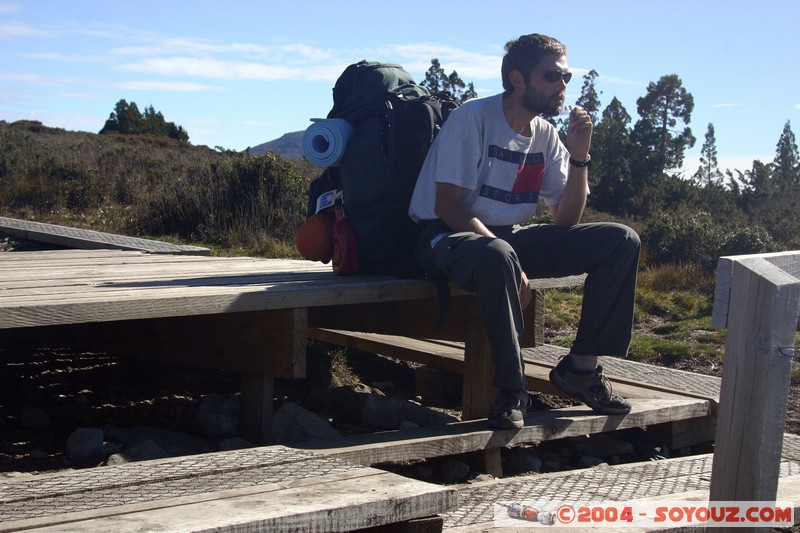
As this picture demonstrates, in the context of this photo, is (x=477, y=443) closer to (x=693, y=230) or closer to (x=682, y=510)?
(x=682, y=510)

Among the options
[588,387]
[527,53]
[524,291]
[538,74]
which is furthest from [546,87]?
[588,387]

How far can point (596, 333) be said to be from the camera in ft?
12.4

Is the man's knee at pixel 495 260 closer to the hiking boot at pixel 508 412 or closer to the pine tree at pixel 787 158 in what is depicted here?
the hiking boot at pixel 508 412

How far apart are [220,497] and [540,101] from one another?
2.29m

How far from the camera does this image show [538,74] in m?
3.93

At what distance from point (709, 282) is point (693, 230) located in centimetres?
265

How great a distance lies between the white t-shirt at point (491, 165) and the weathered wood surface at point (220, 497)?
149cm

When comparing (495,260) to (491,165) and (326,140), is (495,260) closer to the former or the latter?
(491,165)

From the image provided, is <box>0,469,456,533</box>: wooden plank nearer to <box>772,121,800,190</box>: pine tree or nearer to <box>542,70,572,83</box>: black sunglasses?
<box>542,70,572,83</box>: black sunglasses

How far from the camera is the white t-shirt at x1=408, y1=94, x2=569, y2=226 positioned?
380 centimetres

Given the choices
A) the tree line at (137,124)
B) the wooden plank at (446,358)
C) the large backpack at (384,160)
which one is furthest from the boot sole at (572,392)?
the tree line at (137,124)

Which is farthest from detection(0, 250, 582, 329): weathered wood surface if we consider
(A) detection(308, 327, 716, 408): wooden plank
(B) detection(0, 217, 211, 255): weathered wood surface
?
(B) detection(0, 217, 211, 255): weathered wood surface

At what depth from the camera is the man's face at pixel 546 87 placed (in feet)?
12.8

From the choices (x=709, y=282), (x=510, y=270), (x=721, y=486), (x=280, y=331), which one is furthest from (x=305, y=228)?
(x=709, y=282)
